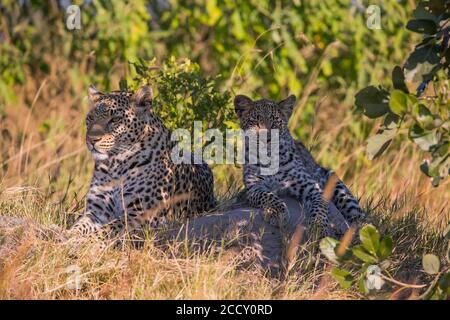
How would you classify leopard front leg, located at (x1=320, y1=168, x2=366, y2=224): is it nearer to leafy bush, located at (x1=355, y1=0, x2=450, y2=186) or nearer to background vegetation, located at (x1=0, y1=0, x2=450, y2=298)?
background vegetation, located at (x1=0, y1=0, x2=450, y2=298)

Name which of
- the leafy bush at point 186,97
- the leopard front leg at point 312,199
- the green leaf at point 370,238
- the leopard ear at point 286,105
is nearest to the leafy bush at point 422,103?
the green leaf at point 370,238

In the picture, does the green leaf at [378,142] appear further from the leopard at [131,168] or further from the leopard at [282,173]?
the leopard at [131,168]

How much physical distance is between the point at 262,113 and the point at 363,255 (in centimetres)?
263

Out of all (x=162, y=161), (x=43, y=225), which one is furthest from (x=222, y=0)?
(x=43, y=225)

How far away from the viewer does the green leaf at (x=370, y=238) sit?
5148 mm

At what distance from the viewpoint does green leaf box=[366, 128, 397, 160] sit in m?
5.10

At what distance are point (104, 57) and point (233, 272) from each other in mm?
7065

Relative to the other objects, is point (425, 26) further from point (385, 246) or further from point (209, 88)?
point (209, 88)

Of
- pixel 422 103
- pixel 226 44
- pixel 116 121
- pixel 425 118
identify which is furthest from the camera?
pixel 226 44

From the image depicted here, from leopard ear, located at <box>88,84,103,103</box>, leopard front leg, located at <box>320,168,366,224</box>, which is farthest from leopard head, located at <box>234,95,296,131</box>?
leopard ear, located at <box>88,84,103,103</box>

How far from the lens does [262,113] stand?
7.63 m

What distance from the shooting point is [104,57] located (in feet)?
40.5

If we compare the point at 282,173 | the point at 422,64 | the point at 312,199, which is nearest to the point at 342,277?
the point at 422,64

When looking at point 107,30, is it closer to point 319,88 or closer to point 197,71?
point 319,88
